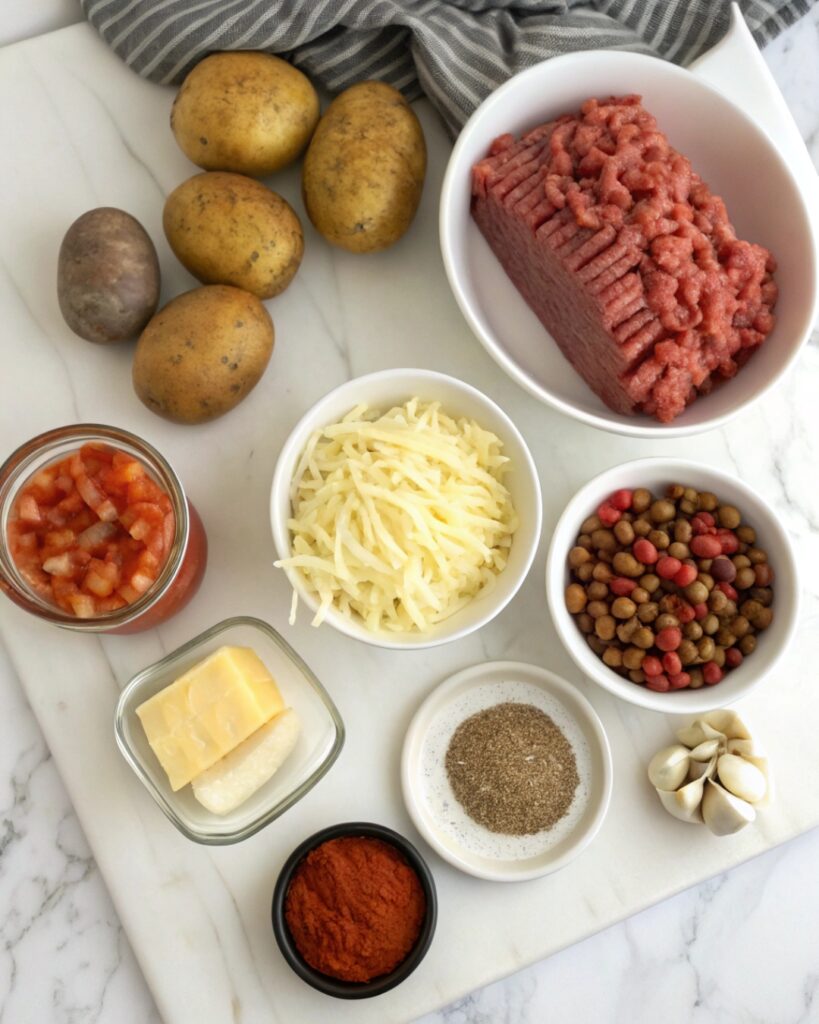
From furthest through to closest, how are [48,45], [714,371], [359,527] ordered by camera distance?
[48,45]
[714,371]
[359,527]

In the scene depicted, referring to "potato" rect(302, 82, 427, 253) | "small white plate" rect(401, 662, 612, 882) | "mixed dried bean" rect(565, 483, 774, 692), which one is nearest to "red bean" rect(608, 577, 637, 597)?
"mixed dried bean" rect(565, 483, 774, 692)

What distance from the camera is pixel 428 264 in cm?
184

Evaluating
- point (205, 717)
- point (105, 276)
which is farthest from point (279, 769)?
point (105, 276)

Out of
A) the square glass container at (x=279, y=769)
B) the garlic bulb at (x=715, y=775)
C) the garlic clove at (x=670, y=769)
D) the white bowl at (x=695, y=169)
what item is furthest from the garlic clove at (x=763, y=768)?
the square glass container at (x=279, y=769)

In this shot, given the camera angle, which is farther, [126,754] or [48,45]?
[48,45]

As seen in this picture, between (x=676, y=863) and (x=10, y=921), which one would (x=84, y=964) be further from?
(x=676, y=863)

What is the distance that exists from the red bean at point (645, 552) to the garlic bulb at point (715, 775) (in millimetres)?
342

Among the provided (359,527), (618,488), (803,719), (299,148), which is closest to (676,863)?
(803,719)

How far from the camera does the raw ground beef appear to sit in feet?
5.13

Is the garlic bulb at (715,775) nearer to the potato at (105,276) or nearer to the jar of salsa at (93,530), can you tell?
the jar of salsa at (93,530)

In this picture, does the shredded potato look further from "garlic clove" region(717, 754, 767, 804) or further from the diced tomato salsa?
"garlic clove" region(717, 754, 767, 804)

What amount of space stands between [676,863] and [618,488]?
710 millimetres

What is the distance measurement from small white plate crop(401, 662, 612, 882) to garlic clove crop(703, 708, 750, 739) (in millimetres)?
208

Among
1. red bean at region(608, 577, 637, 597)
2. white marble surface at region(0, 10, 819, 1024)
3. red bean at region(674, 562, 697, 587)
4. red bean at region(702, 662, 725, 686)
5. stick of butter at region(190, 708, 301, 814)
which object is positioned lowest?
white marble surface at region(0, 10, 819, 1024)
